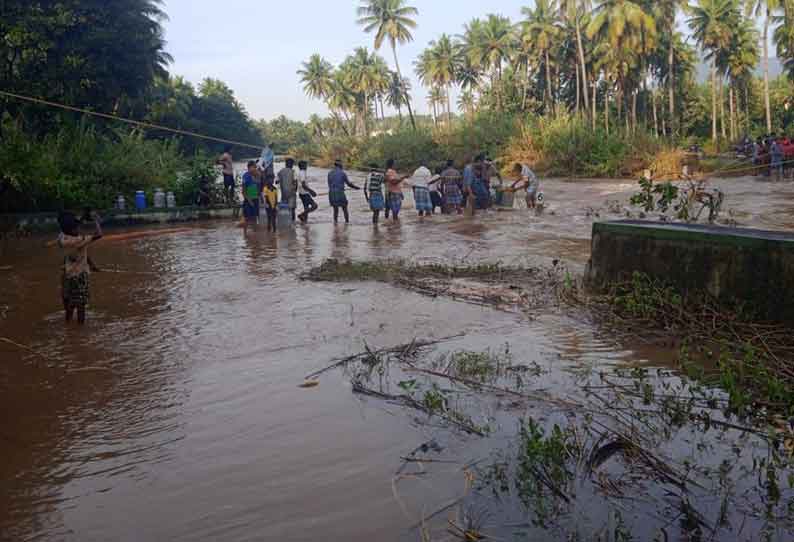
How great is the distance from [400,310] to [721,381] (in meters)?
3.52

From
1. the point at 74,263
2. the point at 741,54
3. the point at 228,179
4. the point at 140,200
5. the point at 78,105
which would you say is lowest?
the point at 74,263

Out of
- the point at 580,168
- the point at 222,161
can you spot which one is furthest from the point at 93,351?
the point at 580,168

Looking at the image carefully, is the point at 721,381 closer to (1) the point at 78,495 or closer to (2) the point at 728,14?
(1) the point at 78,495

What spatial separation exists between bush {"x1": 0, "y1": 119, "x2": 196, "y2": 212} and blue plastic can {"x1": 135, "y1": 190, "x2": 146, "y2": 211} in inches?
17.8

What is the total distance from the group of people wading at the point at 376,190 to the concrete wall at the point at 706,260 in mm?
8247

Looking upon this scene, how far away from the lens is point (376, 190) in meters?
15.6

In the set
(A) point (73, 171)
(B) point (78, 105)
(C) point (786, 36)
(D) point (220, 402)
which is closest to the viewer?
(D) point (220, 402)

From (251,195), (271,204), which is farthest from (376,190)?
Result: (251,195)

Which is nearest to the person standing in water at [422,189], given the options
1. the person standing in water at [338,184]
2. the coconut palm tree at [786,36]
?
the person standing in water at [338,184]

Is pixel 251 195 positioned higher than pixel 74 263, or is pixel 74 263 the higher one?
pixel 251 195

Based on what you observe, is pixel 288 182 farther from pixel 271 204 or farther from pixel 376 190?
→ pixel 376 190

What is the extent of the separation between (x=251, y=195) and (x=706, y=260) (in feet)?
37.4

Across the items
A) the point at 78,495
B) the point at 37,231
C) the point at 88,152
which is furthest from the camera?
the point at 88,152

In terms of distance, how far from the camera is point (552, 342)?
5781mm
